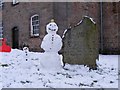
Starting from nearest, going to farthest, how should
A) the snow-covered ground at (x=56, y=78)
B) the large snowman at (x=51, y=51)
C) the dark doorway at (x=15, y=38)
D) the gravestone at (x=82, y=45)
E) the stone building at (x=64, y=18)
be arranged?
the snow-covered ground at (x=56, y=78) → the large snowman at (x=51, y=51) → the gravestone at (x=82, y=45) → the stone building at (x=64, y=18) → the dark doorway at (x=15, y=38)

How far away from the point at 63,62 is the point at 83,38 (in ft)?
3.92

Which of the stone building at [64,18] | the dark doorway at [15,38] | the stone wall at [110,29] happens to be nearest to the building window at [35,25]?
the stone building at [64,18]

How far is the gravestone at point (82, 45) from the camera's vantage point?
31.5 ft

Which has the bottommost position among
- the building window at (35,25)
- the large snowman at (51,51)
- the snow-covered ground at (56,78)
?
the snow-covered ground at (56,78)

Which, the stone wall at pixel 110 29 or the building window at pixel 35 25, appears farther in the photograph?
the building window at pixel 35 25

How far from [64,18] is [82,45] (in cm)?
971

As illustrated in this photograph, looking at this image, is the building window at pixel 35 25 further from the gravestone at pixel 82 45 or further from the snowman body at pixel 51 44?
the snowman body at pixel 51 44

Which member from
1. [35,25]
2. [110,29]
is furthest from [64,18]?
[110,29]

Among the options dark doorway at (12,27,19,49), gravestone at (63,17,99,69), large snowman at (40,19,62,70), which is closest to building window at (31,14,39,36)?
dark doorway at (12,27,19,49)

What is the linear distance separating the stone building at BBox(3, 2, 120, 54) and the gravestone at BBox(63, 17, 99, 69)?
909 centimetres

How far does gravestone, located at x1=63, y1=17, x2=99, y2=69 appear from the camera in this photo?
9.59 meters

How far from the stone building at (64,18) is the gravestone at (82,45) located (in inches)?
358

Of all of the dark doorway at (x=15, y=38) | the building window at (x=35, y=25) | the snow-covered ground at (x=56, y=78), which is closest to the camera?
the snow-covered ground at (x=56, y=78)

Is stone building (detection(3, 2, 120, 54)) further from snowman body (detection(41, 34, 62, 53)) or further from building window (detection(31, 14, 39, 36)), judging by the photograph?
snowman body (detection(41, 34, 62, 53))
